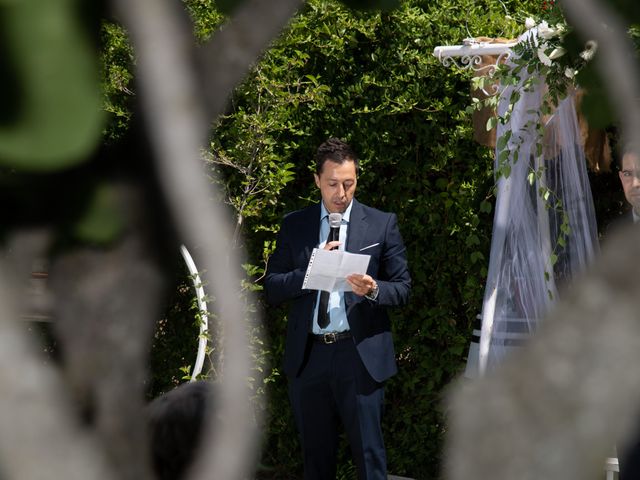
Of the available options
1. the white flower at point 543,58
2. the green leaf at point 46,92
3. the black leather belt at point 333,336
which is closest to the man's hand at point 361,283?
the black leather belt at point 333,336

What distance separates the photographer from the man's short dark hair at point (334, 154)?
5117 millimetres

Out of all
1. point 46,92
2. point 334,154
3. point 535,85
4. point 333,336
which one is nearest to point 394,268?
point 333,336

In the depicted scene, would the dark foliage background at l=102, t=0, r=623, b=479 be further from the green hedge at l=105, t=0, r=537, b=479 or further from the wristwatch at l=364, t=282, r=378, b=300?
the wristwatch at l=364, t=282, r=378, b=300

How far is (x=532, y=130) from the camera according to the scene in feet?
15.3

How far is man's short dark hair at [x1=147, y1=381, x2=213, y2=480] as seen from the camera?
1.41m

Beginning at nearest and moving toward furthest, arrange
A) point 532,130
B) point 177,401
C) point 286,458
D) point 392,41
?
point 177,401 < point 532,130 < point 392,41 < point 286,458

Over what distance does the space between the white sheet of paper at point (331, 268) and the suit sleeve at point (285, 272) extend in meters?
0.22

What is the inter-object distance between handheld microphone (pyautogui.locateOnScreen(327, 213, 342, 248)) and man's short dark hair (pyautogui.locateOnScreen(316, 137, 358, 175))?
12.5 inches

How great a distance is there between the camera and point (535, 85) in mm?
4680

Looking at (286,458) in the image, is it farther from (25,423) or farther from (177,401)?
(25,423)

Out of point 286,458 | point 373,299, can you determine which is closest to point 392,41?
point 373,299

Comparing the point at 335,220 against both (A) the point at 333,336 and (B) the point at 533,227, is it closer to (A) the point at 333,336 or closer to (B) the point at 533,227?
(A) the point at 333,336

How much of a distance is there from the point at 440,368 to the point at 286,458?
1184 mm

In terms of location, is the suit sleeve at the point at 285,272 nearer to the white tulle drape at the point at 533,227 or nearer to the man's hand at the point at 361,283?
the man's hand at the point at 361,283
